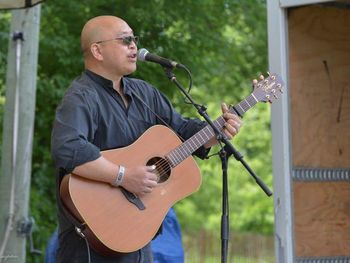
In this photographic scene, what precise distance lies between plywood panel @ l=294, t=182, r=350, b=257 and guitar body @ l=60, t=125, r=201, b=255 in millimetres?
613

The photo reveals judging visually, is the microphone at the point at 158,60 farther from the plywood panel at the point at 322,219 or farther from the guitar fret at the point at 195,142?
the plywood panel at the point at 322,219

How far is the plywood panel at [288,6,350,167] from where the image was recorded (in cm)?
425

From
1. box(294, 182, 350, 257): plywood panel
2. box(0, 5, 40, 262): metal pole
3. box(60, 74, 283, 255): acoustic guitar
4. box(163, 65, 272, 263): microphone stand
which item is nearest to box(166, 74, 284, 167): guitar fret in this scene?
box(60, 74, 283, 255): acoustic guitar

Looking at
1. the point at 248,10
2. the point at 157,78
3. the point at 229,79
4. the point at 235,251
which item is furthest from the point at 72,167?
the point at 235,251

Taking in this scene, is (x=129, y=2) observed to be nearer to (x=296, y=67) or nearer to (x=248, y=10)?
(x=248, y=10)

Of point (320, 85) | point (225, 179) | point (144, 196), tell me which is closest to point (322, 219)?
point (320, 85)

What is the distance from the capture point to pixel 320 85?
4.40 meters

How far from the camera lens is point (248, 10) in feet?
26.4

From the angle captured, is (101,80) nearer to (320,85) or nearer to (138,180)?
(138,180)

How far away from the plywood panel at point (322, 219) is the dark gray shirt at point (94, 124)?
0.63 metres

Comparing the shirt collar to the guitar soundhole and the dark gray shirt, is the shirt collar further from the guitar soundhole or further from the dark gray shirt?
the guitar soundhole

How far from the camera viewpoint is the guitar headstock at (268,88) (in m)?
3.99

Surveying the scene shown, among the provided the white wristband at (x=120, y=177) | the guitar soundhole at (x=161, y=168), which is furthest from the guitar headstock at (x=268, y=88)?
the white wristband at (x=120, y=177)

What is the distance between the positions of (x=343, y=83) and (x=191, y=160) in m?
1.12
